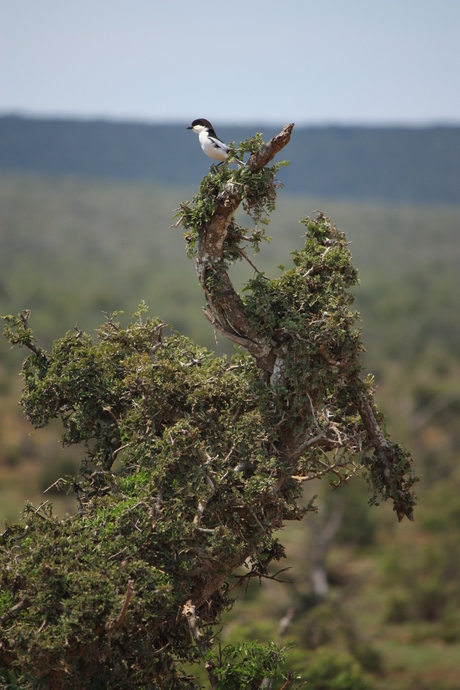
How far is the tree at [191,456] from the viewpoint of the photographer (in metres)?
5.86

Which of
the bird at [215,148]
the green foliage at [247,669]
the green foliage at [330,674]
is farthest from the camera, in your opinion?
the green foliage at [330,674]

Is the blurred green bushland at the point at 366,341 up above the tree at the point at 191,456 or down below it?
above

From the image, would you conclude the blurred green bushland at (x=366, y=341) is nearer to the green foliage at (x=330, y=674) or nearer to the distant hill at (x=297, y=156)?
the green foliage at (x=330, y=674)

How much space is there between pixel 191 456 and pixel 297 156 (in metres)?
149

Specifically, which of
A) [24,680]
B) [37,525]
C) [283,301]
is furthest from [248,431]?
[24,680]

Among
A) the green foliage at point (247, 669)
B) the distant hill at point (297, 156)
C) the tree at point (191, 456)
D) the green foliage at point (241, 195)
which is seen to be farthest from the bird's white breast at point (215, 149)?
the distant hill at point (297, 156)

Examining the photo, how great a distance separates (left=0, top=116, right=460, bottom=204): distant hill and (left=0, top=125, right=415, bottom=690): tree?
135 m

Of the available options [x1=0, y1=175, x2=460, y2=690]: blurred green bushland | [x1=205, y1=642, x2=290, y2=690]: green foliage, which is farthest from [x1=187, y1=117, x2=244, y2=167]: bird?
[x1=205, y1=642, x2=290, y2=690]: green foliage

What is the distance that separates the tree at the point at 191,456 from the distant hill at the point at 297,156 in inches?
5305

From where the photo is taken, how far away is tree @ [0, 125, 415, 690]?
5859mm

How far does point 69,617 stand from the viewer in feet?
18.3

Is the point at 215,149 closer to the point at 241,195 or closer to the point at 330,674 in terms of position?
the point at 241,195

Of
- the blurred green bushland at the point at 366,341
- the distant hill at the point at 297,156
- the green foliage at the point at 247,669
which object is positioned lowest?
the green foliage at the point at 247,669

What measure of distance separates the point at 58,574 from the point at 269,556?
232 cm
